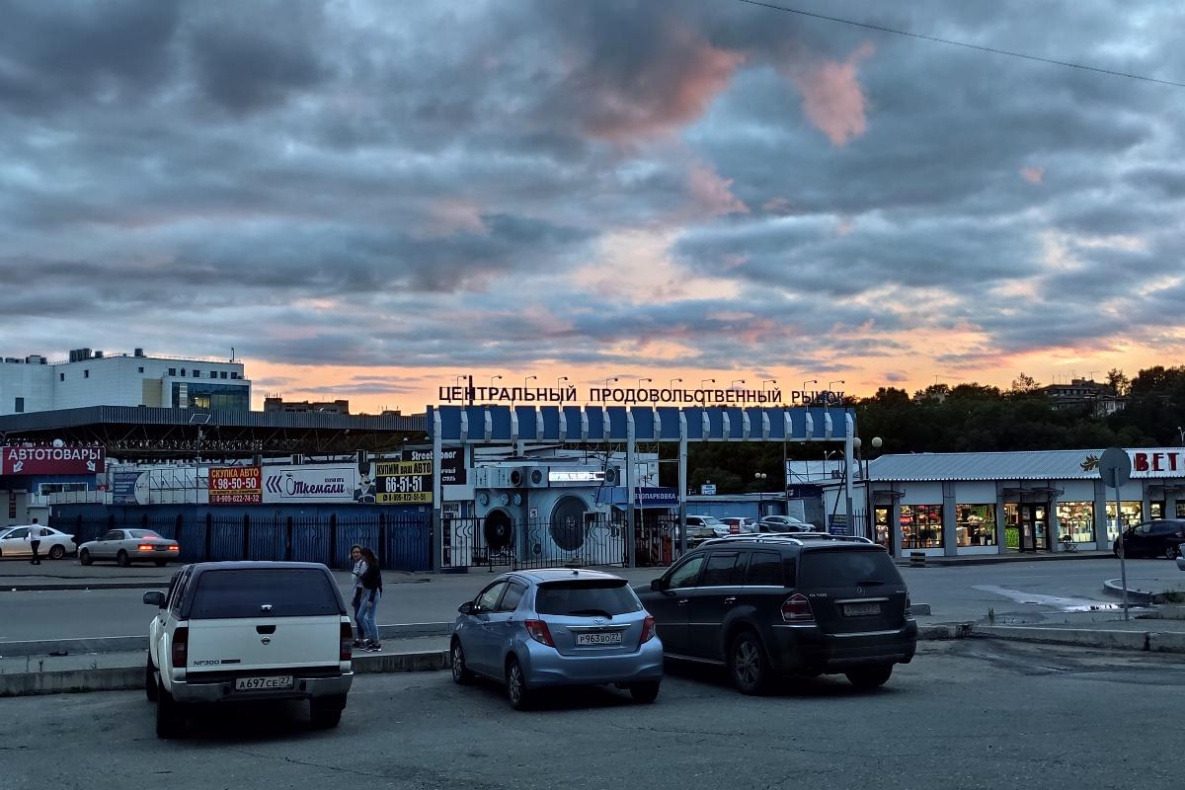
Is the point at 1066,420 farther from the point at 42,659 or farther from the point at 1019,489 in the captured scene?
the point at 42,659

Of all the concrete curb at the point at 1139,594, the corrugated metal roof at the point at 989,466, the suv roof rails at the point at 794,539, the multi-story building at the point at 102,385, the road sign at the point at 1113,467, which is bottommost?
the concrete curb at the point at 1139,594

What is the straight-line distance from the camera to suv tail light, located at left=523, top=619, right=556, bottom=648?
40.6ft

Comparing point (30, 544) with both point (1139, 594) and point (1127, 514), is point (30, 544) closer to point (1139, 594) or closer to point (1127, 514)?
point (1139, 594)

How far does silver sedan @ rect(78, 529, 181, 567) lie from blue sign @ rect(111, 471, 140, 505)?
823 cm

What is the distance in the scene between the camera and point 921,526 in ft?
180

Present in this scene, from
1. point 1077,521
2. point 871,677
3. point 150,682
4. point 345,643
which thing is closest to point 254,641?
point 345,643

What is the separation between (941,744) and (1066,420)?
11089cm

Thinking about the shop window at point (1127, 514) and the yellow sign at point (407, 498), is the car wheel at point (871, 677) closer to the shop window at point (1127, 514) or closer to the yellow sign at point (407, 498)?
the yellow sign at point (407, 498)

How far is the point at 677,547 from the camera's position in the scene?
4681cm

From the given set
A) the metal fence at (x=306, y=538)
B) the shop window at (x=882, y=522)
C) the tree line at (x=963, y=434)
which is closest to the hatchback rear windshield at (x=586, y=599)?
the metal fence at (x=306, y=538)

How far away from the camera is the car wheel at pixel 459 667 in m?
14.4

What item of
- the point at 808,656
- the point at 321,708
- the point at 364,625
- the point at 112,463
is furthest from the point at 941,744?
the point at 112,463

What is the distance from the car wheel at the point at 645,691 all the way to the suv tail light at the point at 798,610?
1.66m

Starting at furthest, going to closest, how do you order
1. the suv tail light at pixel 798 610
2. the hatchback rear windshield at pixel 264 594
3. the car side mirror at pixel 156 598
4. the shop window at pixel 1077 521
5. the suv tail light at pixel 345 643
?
the shop window at pixel 1077 521
the suv tail light at pixel 798 610
the car side mirror at pixel 156 598
the suv tail light at pixel 345 643
the hatchback rear windshield at pixel 264 594
